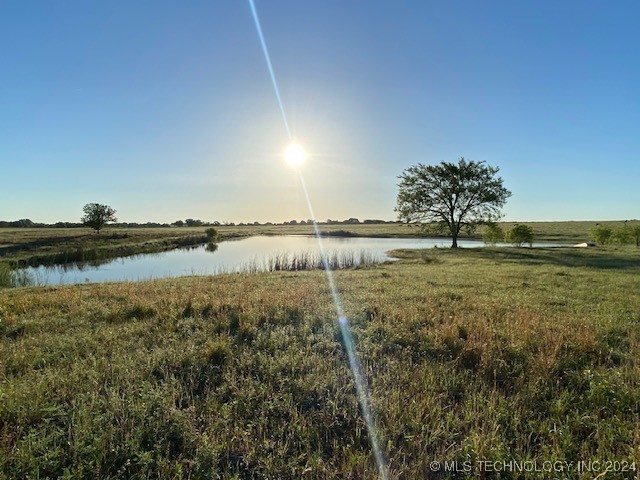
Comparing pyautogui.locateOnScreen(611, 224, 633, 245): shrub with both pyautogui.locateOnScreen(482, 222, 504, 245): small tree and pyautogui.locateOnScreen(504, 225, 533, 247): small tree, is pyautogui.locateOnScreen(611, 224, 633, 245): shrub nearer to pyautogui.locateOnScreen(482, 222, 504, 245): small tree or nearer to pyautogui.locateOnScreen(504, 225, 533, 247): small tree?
pyautogui.locateOnScreen(504, 225, 533, 247): small tree

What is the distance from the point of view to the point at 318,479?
3.34 meters

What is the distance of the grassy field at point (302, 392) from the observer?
3.57 m

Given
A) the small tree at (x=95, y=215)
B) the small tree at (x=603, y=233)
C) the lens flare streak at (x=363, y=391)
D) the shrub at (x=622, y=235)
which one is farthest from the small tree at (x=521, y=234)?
the small tree at (x=95, y=215)

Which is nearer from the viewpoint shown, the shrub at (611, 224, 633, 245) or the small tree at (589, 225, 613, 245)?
the shrub at (611, 224, 633, 245)

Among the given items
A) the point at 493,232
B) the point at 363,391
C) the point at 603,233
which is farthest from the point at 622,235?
the point at 363,391

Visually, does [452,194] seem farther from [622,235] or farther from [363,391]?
[363,391]

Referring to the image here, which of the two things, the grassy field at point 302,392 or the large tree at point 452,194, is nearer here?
the grassy field at point 302,392

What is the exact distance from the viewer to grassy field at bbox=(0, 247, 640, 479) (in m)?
3.57

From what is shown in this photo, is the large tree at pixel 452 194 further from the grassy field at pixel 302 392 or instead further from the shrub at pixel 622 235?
the grassy field at pixel 302 392

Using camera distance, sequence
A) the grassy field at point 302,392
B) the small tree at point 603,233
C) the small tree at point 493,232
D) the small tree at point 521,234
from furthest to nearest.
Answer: the small tree at point 493,232, the small tree at point 521,234, the small tree at point 603,233, the grassy field at point 302,392

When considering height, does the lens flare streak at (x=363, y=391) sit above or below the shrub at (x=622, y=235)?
below

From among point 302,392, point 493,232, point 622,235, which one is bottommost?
point 302,392

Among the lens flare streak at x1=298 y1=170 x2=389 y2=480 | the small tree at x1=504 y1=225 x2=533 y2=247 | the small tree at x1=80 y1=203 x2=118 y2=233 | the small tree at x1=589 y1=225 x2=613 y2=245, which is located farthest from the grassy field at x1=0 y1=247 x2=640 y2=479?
the small tree at x1=80 y1=203 x2=118 y2=233

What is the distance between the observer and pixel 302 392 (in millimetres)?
4879
